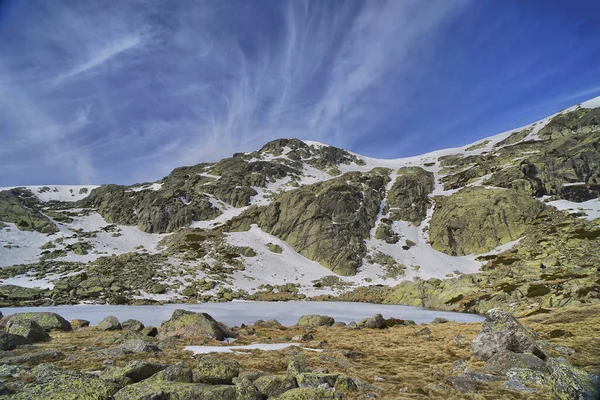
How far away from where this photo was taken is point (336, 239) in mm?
96750

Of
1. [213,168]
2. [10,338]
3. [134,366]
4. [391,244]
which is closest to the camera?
[134,366]

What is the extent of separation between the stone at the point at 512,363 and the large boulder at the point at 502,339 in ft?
2.11

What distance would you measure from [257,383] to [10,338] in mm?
13700

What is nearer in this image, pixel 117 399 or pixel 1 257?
pixel 117 399

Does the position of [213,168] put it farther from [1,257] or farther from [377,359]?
[377,359]

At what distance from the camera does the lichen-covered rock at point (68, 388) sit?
6675mm

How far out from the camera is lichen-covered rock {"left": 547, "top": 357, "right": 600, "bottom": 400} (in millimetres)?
7231

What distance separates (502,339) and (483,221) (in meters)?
97.6

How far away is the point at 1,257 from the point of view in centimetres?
6494

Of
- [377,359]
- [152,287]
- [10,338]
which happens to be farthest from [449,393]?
[152,287]

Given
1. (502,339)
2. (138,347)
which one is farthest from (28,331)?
(502,339)

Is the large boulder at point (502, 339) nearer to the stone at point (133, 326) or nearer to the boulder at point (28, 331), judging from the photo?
the stone at point (133, 326)

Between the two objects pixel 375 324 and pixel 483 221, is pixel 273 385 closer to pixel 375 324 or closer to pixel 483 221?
pixel 375 324

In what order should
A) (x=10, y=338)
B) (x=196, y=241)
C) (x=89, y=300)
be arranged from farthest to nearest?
(x=196, y=241) < (x=89, y=300) < (x=10, y=338)
